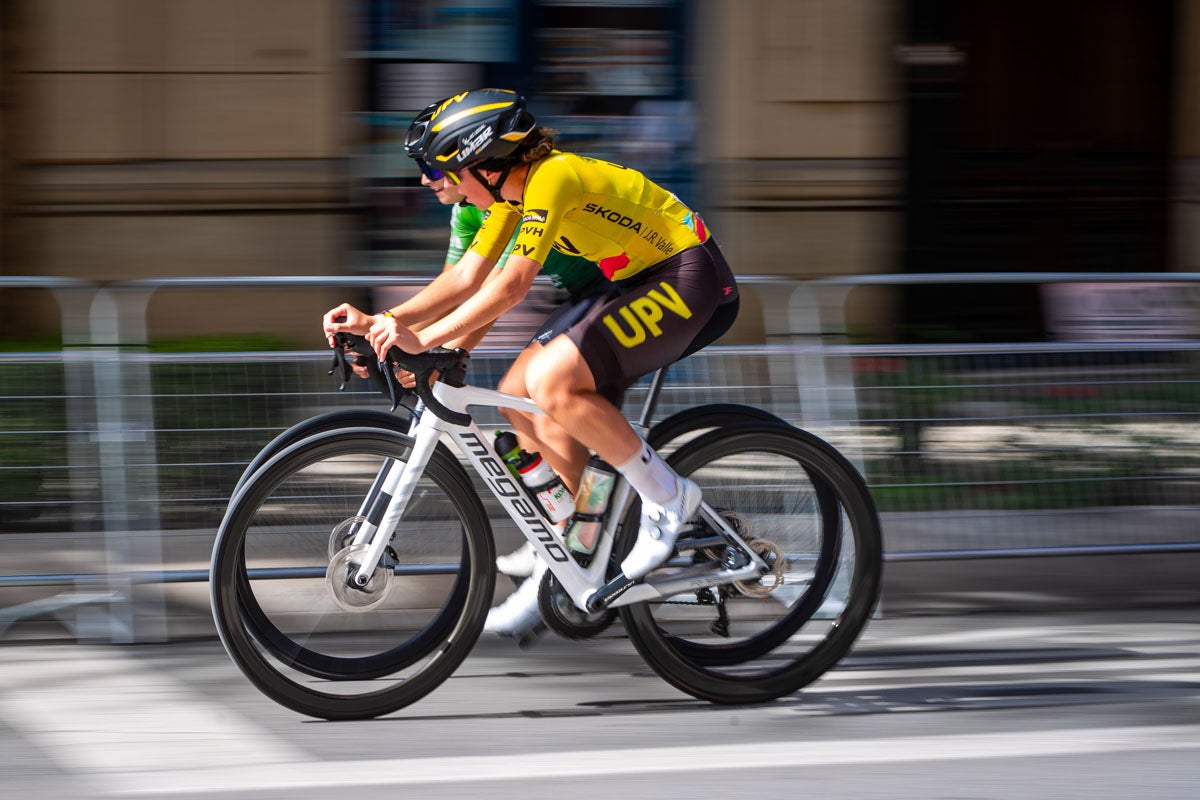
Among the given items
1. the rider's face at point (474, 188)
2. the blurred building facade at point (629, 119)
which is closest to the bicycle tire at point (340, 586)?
the rider's face at point (474, 188)

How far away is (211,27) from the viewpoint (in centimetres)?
803

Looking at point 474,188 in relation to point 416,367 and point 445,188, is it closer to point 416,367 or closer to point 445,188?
point 445,188

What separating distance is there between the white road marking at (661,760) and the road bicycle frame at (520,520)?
46 cm

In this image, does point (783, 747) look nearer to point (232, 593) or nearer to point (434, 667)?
point (434, 667)

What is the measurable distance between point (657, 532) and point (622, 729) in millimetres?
555

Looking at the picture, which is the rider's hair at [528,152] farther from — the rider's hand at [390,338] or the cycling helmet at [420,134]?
the rider's hand at [390,338]

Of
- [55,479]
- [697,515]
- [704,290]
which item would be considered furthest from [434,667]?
[55,479]

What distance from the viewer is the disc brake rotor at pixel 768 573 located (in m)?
4.06

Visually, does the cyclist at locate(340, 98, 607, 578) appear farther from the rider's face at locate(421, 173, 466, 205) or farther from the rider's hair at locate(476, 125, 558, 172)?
the rider's hair at locate(476, 125, 558, 172)

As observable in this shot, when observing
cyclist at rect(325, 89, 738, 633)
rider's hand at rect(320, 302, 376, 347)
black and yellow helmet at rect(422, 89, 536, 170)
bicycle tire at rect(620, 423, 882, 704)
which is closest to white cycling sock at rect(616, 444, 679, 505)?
cyclist at rect(325, 89, 738, 633)

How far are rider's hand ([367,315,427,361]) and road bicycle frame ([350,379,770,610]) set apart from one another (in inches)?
7.4

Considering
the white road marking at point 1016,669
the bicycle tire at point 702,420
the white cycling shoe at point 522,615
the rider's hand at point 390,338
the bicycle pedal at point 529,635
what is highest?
the rider's hand at point 390,338

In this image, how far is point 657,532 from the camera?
3.86 metres

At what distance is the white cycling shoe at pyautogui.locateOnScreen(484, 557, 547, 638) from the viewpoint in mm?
3957
